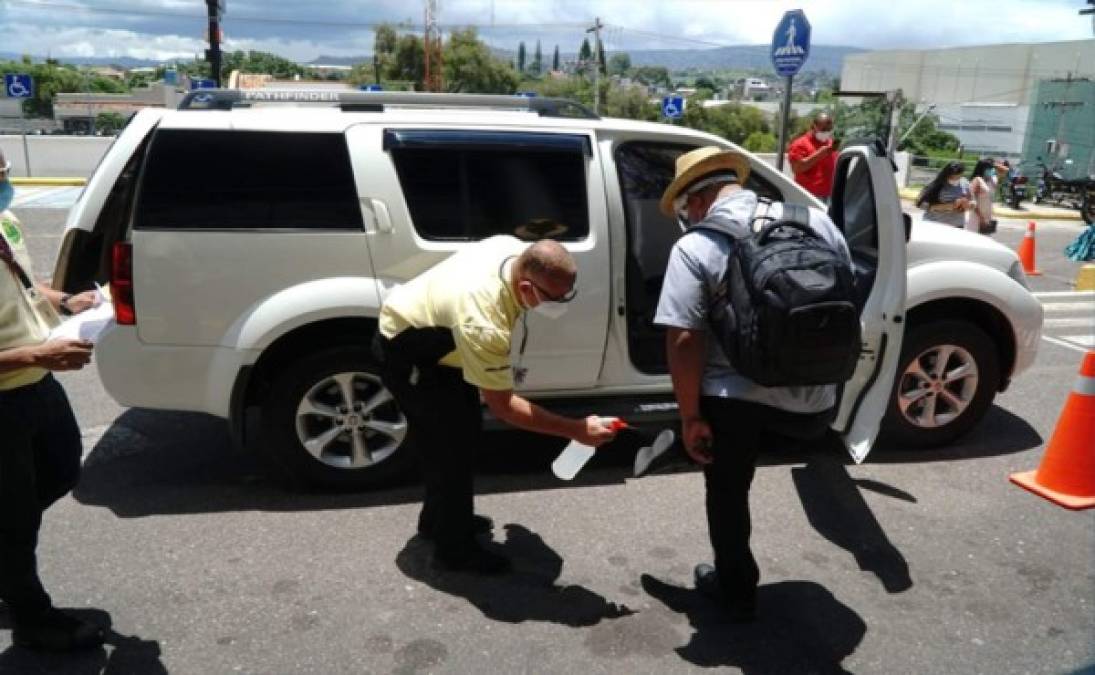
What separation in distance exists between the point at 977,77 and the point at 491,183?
253 feet

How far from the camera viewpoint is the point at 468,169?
13.8ft

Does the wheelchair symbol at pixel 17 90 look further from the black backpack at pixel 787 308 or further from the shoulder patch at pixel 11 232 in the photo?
the black backpack at pixel 787 308

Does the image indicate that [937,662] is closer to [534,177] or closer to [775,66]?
[534,177]

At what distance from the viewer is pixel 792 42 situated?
1085 centimetres

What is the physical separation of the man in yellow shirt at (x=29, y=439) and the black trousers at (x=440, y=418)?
109 cm

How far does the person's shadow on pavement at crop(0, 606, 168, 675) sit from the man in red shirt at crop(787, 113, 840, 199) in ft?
23.2

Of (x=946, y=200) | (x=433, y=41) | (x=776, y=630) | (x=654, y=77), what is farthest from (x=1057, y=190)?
(x=654, y=77)

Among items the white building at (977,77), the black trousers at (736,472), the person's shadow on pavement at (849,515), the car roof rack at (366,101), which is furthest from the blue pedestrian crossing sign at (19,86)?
the white building at (977,77)

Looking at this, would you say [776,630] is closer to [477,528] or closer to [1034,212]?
[477,528]

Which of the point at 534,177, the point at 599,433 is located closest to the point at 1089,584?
the point at 599,433

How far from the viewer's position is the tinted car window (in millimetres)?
3891

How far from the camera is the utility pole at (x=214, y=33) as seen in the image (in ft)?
Result: 63.9

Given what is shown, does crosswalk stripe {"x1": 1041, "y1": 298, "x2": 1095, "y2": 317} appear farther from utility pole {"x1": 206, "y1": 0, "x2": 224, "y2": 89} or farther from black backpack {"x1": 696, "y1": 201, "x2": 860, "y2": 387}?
utility pole {"x1": 206, "y1": 0, "x2": 224, "y2": 89}

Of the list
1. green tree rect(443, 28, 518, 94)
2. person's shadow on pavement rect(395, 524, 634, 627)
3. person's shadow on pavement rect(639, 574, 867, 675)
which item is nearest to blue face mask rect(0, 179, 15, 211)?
person's shadow on pavement rect(395, 524, 634, 627)
